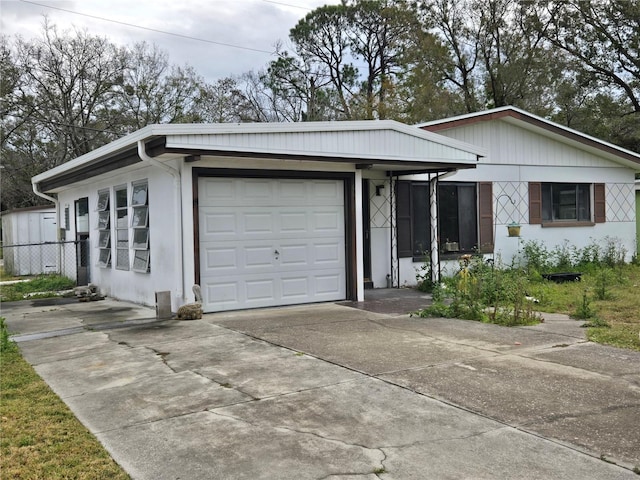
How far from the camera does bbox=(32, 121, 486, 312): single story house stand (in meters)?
8.76

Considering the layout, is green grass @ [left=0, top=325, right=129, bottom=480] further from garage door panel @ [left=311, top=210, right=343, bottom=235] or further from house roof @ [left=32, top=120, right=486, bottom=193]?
garage door panel @ [left=311, top=210, right=343, bottom=235]

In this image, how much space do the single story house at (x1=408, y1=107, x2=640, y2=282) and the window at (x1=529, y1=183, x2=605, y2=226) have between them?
25mm

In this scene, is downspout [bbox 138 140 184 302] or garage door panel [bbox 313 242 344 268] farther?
garage door panel [bbox 313 242 344 268]

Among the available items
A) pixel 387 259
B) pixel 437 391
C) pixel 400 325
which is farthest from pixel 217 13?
pixel 437 391

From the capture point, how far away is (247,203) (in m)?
9.45

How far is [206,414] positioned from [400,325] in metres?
4.14

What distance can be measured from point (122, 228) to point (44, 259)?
749 centimetres

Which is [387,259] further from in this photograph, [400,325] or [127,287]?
[127,287]

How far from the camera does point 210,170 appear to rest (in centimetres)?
900

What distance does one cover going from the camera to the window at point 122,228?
1098 centimetres

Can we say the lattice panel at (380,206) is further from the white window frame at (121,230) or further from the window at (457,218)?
the white window frame at (121,230)

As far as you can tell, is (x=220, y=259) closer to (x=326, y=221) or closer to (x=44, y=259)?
(x=326, y=221)

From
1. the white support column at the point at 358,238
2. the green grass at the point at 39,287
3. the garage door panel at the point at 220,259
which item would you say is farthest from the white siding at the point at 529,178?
the green grass at the point at 39,287

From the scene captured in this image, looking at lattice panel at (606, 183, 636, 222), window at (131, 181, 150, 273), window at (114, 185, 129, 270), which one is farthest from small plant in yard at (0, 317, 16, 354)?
lattice panel at (606, 183, 636, 222)
